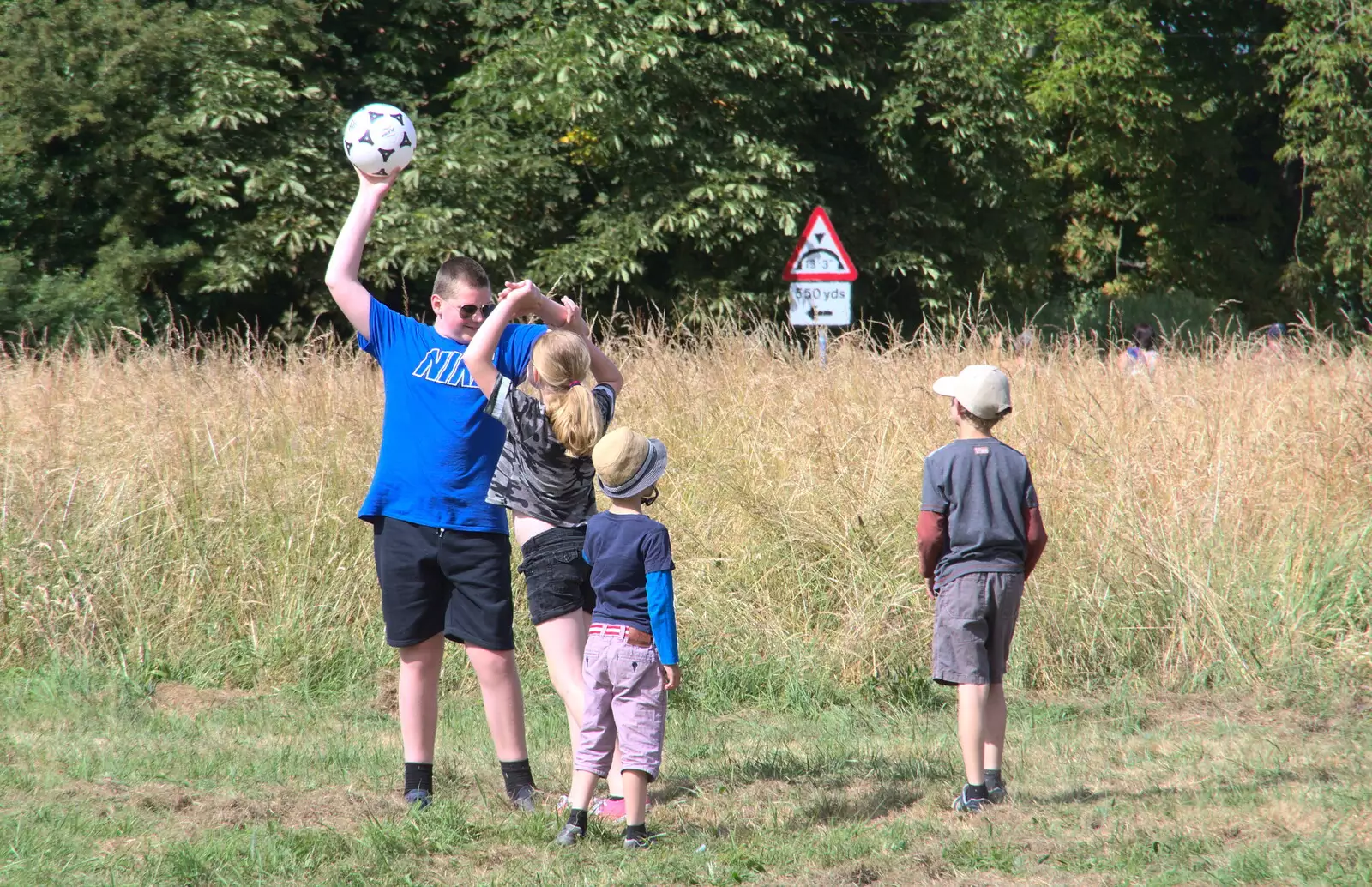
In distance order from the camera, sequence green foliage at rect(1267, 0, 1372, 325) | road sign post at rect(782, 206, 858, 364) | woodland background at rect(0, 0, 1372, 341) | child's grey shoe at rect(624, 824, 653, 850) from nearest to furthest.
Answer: child's grey shoe at rect(624, 824, 653, 850) → road sign post at rect(782, 206, 858, 364) → woodland background at rect(0, 0, 1372, 341) → green foliage at rect(1267, 0, 1372, 325)

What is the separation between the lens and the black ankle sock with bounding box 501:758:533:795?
15.1 ft

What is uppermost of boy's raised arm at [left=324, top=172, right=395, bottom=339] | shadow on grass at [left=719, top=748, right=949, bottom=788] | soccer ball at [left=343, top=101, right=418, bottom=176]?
soccer ball at [left=343, top=101, right=418, bottom=176]

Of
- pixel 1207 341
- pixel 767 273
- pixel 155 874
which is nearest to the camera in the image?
pixel 155 874

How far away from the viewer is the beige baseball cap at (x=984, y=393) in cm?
457

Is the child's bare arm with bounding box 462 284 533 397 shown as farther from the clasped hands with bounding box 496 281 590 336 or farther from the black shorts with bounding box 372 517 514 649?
the black shorts with bounding box 372 517 514 649

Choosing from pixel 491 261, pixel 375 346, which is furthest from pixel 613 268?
pixel 375 346

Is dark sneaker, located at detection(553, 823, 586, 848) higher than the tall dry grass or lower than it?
lower

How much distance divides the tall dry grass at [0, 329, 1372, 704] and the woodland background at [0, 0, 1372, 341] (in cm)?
511

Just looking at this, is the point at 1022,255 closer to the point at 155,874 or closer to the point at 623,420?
the point at 623,420

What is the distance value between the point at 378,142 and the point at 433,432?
109 cm

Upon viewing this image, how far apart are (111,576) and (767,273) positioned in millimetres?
11045

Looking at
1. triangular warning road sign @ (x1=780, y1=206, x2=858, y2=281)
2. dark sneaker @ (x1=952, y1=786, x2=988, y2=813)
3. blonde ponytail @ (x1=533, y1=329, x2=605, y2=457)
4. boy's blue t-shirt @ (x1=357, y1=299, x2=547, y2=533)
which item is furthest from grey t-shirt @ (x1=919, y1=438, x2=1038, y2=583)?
triangular warning road sign @ (x1=780, y1=206, x2=858, y2=281)

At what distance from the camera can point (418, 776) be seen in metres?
4.60

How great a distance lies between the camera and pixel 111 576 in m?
6.98
